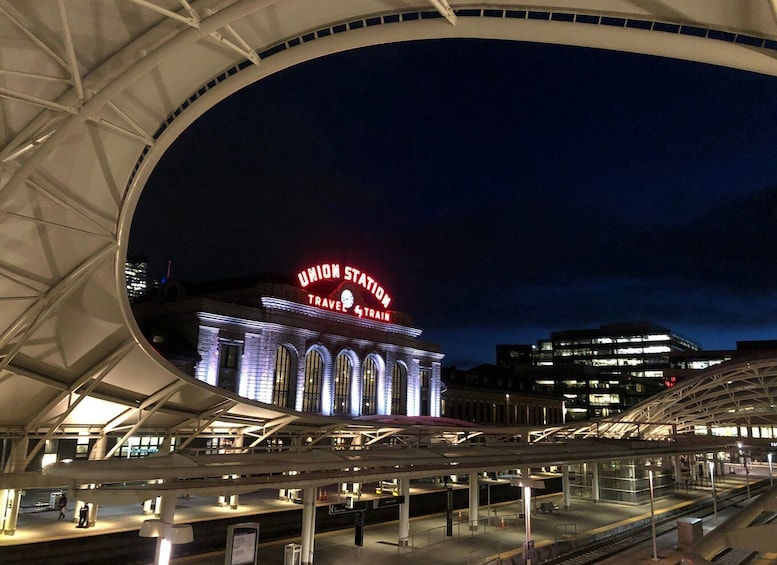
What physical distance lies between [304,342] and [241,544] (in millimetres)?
40887

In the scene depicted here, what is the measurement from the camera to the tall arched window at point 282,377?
58562 millimetres

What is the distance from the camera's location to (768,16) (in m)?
8.78

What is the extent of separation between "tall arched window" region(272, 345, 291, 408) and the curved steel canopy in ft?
106

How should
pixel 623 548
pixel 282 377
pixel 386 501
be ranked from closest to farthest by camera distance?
pixel 386 501, pixel 623 548, pixel 282 377

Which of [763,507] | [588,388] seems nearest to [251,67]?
[763,507]

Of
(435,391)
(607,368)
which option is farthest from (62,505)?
(607,368)

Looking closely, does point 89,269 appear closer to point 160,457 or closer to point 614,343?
point 160,457

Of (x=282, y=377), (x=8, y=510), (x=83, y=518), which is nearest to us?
(x=8, y=510)

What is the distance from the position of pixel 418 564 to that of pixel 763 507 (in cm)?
1888

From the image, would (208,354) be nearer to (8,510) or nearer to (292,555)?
(8,510)

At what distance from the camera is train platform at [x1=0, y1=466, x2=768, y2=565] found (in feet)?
85.0

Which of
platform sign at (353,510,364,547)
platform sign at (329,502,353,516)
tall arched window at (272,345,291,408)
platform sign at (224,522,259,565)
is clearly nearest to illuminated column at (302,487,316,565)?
platform sign at (329,502,353,516)

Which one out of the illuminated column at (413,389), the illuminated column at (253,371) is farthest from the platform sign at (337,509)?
the illuminated column at (413,389)

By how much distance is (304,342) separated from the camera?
61.1 metres
